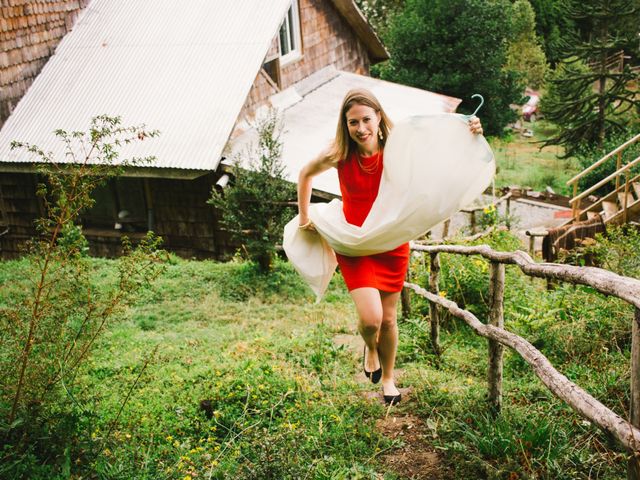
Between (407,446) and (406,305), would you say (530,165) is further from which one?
(407,446)

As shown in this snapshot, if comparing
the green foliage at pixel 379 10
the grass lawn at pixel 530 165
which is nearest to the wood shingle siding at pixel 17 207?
the grass lawn at pixel 530 165

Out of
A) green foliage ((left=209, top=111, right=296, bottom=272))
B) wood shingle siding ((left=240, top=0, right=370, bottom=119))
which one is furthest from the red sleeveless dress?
wood shingle siding ((left=240, top=0, right=370, bottom=119))

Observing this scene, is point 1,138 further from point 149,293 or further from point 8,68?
point 149,293

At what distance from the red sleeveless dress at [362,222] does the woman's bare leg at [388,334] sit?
81 mm

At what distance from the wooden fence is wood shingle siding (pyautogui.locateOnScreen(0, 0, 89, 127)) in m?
11.0

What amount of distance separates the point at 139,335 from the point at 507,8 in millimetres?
20615

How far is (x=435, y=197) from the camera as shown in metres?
3.46

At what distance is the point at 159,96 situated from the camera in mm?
11484

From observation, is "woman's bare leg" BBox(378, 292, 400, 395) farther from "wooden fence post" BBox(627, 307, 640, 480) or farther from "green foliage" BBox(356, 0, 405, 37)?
"green foliage" BBox(356, 0, 405, 37)

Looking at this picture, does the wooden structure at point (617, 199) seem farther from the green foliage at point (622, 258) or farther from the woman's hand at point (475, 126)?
the woman's hand at point (475, 126)

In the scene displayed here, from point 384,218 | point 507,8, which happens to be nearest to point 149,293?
point 384,218

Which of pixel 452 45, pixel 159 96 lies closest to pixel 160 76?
pixel 159 96

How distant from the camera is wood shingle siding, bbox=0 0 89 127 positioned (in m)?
11.8

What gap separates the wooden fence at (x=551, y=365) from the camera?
2240 millimetres
